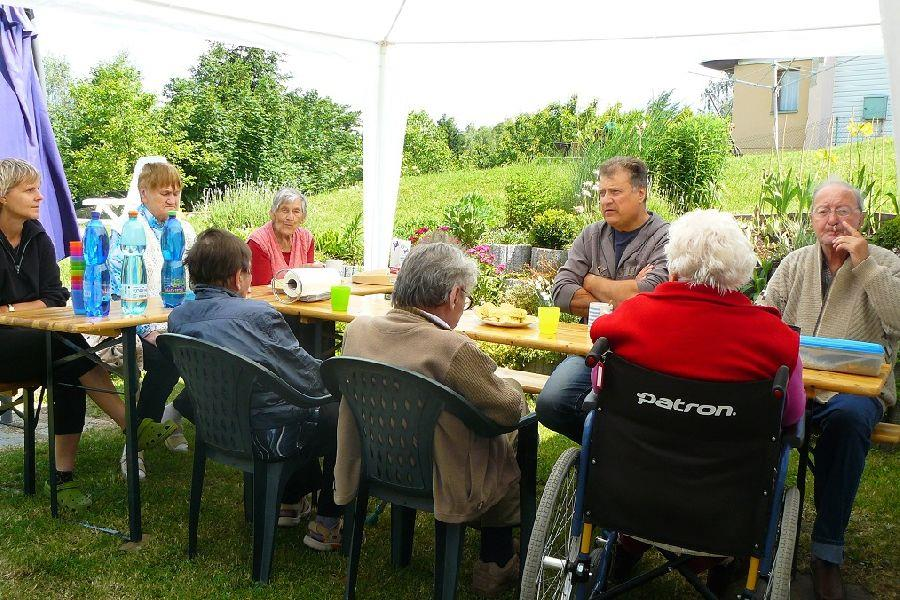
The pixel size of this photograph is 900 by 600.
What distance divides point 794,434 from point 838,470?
0.80 metres

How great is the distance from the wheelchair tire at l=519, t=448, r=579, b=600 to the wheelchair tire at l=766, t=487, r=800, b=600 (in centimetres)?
52

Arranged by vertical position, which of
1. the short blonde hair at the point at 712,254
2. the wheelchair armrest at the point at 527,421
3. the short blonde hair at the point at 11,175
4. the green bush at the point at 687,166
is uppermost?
the green bush at the point at 687,166

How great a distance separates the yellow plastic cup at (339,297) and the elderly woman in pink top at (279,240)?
37.0 inches

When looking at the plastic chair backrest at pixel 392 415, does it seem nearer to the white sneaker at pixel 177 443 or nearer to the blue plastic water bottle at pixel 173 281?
the blue plastic water bottle at pixel 173 281

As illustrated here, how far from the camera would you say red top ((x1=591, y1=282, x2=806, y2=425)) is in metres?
2.04

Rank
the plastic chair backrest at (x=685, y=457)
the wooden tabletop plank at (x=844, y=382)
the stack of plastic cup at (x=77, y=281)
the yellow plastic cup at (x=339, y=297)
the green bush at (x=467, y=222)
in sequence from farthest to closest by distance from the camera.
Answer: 1. the green bush at (x=467, y=222)
2. the yellow plastic cup at (x=339, y=297)
3. the stack of plastic cup at (x=77, y=281)
4. the wooden tabletop plank at (x=844, y=382)
5. the plastic chair backrest at (x=685, y=457)

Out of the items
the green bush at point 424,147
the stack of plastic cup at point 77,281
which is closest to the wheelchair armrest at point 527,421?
the stack of plastic cup at point 77,281

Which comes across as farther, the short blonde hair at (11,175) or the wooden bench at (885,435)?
the short blonde hair at (11,175)

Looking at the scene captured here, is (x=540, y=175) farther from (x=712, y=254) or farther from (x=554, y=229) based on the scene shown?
(x=712, y=254)

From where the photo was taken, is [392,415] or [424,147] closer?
[392,415]

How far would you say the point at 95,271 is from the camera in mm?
3242

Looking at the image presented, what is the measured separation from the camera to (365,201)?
582 centimetres

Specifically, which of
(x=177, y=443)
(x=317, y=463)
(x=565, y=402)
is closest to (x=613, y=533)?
(x=565, y=402)

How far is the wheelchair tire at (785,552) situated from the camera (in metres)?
2.02
